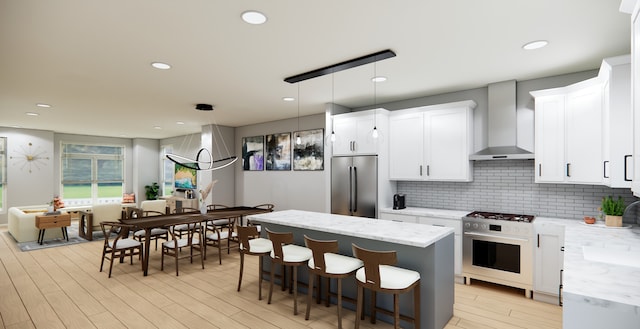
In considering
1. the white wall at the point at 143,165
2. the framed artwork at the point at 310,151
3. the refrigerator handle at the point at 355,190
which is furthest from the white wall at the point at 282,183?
the white wall at the point at 143,165

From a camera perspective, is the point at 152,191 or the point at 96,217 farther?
the point at 152,191

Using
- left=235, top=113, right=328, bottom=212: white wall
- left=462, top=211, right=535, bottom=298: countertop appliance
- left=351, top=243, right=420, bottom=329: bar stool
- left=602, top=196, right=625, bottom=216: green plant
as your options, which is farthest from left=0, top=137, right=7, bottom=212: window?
left=602, top=196, right=625, bottom=216: green plant

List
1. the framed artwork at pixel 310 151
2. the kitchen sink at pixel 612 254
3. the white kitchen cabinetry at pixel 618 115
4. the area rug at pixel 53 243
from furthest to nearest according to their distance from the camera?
the framed artwork at pixel 310 151
the area rug at pixel 53 243
the white kitchen cabinetry at pixel 618 115
the kitchen sink at pixel 612 254

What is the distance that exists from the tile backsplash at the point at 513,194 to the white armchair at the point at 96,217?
21.8ft

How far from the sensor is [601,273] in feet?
5.67

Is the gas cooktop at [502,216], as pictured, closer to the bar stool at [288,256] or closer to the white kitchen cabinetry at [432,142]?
the white kitchen cabinetry at [432,142]

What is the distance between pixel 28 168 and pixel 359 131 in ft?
32.3

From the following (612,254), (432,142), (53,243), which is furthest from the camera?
(53,243)

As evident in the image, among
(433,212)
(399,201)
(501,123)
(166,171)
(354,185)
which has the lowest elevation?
(433,212)

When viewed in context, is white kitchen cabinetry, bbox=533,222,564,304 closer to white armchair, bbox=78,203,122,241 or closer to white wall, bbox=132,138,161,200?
white armchair, bbox=78,203,122,241

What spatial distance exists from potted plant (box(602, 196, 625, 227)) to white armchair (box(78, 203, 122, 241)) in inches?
329

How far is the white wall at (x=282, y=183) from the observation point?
21.4 ft

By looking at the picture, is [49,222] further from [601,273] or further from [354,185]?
[601,273]

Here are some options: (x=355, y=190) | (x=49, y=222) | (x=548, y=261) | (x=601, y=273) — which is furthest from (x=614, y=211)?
(x=49, y=222)
